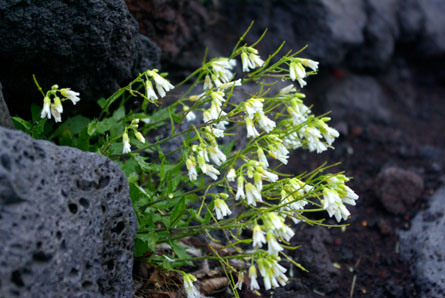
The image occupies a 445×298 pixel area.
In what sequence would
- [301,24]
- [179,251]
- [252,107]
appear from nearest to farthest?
[252,107] → [179,251] → [301,24]

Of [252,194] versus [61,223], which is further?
[252,194]

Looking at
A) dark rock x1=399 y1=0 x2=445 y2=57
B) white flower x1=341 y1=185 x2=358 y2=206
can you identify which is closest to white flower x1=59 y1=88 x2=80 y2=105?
white flower x1=341 y1=185 x2=358 y2=206

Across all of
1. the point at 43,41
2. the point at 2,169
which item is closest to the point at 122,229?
the point at 2,169

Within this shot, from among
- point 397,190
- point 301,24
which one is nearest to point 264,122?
point 397,190

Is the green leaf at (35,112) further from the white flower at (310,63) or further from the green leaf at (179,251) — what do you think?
the white flower at (310,63)

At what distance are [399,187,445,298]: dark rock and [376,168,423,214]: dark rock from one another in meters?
0.16

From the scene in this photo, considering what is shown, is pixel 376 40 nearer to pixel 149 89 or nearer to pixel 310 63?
pixel 310 63

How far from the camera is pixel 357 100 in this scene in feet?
19.5

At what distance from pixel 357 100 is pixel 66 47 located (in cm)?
395

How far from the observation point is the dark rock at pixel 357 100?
5750mm

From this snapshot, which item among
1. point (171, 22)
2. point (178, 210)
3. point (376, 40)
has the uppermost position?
point (171, 22)

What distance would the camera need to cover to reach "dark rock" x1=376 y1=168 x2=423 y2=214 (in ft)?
14.5

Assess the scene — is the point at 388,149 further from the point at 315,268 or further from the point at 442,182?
the point at 315,268

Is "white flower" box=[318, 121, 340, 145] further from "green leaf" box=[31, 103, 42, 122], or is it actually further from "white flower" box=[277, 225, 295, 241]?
"green leaf" box=[31, 103, 42, 122]
